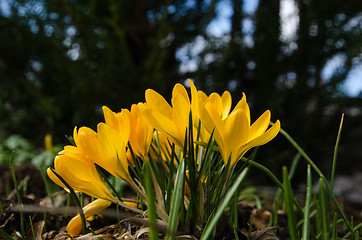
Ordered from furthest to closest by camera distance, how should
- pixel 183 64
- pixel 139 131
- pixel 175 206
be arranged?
pixel 183 64 < pixel 139 131 < pixel 175 206

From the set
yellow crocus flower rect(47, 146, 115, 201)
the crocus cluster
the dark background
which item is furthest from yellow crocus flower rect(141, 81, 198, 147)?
the dark background

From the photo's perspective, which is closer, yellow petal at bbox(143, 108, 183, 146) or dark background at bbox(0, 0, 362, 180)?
yellow petal at bbox(143, 108, 183, 146)

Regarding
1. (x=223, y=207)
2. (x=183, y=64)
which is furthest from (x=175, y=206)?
(x=183, y=64)

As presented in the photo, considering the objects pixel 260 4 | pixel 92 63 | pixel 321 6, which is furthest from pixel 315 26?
pixel 92 63

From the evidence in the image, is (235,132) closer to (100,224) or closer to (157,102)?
(157,102)

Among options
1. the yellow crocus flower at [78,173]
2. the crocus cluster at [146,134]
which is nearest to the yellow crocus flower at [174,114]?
the crocus cluster at [146,134]

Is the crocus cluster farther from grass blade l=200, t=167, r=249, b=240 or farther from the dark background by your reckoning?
the dark background

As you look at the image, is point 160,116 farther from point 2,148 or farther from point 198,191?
point 2,148
